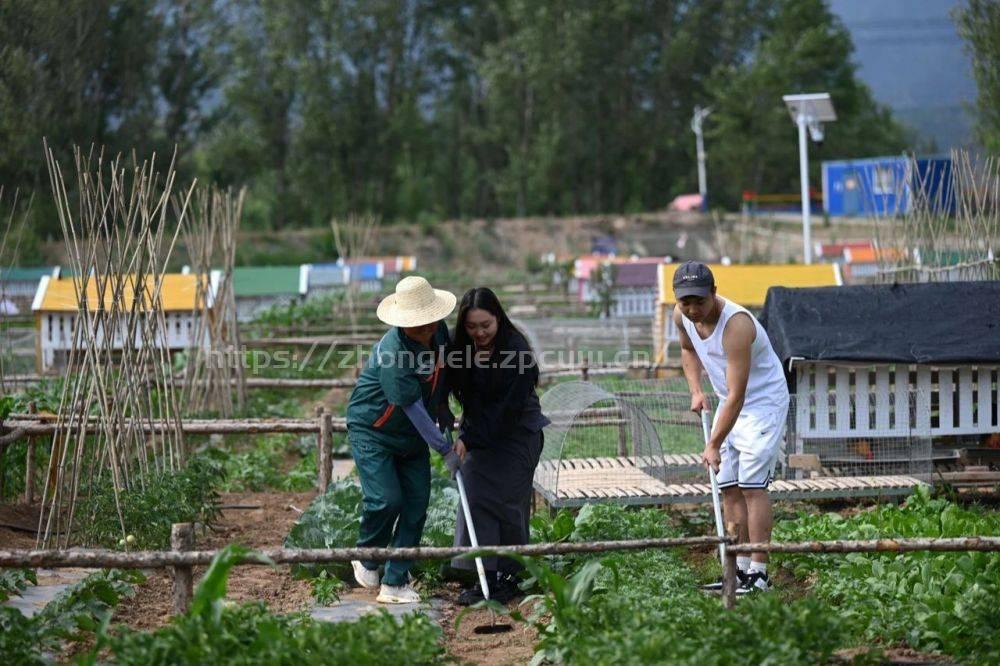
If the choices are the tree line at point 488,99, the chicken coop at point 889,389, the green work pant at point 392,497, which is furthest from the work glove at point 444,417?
the tree line at point 488,99

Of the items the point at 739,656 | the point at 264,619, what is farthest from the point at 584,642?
the point at 264,619

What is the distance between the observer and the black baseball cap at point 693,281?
5387mm

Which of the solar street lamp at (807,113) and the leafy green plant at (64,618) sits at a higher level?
the solar street lamp at (807,113)

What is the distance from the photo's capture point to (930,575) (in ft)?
17.1

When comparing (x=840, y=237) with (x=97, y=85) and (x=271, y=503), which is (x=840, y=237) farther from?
(x=271, y=503)

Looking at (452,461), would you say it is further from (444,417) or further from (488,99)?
(488,99)

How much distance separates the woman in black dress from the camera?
577cm

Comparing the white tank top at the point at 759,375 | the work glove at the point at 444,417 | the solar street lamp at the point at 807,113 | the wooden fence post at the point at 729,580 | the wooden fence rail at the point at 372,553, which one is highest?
the solar street lamp at the point at 807,113

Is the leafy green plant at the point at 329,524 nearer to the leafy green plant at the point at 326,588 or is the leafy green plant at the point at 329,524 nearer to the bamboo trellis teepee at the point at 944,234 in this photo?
the leafy green plant at the point at 326,588

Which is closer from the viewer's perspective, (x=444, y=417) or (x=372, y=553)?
(x=372, y=553)

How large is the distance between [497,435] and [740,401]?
3.82 ft

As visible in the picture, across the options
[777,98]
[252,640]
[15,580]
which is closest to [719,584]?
[252,640]

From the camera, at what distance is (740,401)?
213 inches

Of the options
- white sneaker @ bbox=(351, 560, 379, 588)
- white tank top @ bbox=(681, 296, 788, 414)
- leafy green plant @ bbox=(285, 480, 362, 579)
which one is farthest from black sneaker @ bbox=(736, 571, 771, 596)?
leafy green plant @ bbox=(285, 480, 362, 579)
